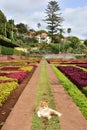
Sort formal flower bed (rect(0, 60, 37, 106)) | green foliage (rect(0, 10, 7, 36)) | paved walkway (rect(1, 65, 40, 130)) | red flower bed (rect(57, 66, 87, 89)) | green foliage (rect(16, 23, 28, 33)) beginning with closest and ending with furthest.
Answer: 1. paved walkway (rect(1, 65, 40, 130))
2. formal flower bed (rect(0, 60, 37, 106))
3. red flower bed (rect(57, 66, 87, 89))
4. green foliage (rect(0, 10, 7, 36))
5. green foliage (rect(16, 23, 28, 33))

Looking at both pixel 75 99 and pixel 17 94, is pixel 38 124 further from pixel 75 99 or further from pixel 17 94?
pixel 17 94

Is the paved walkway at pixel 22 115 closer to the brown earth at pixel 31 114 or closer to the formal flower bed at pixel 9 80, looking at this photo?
the brown earth at pixel 31 114

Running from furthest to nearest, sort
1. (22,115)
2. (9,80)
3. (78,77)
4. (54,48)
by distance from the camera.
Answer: (54,48) → (78,77) → (9,80) → (22,115)

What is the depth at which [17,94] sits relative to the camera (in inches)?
438

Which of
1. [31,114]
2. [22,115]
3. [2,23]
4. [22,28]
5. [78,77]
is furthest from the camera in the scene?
[22,28]

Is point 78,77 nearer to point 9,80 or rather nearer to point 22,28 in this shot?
point 9,80

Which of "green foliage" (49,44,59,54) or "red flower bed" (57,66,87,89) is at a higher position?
"red flower bed" (57,66,87,89)

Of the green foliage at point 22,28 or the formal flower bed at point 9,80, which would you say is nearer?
the formal flower bed at point 9,80

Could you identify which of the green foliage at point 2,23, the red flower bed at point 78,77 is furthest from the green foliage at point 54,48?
the red flower bed at point 78,77

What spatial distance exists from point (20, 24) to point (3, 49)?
69436 mm

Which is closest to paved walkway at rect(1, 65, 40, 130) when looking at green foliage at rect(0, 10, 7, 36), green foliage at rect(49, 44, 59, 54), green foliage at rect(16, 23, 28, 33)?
green foliage at rect(0, 10, 7, 36)

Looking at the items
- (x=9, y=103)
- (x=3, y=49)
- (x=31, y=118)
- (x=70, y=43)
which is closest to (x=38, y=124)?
(x=31, y=118)

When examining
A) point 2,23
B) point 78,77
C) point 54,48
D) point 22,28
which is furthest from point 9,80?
point 22,28

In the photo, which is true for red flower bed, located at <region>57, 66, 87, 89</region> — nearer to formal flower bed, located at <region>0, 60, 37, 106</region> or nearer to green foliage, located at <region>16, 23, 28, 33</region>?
formal flower bed, located at <region>0, 60, 37, 106</region>
